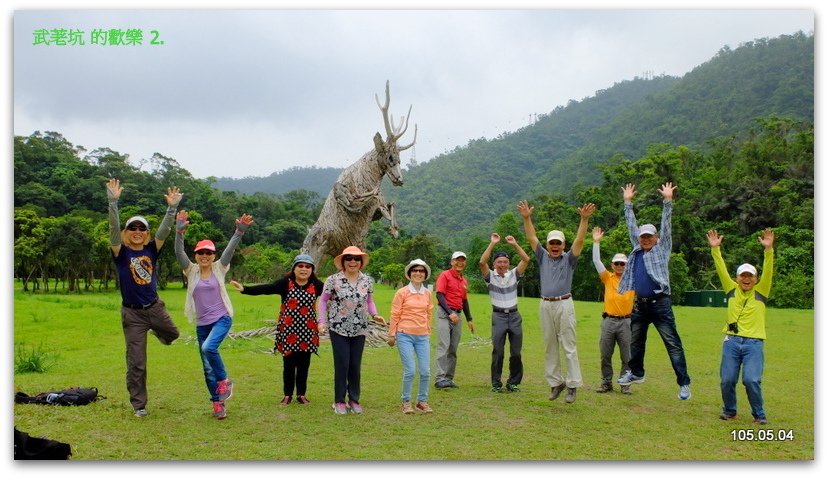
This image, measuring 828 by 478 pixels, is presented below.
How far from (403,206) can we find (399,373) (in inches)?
1289

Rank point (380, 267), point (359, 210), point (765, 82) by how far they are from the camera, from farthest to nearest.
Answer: point (765, 82) < point (380, 267) < point (359, 210)

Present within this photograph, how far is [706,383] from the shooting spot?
730 centimetres

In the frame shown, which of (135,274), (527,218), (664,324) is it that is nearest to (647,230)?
(664,324)

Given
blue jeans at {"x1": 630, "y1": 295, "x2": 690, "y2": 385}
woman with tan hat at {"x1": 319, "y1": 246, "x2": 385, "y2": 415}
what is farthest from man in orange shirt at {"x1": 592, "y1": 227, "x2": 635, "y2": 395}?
woman with tan hat at {"x1": 319, "y1": 246, "x2": 385, "y2": 415}

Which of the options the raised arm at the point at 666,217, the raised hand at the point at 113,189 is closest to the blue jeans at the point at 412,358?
the raised arm at the point at 666,217

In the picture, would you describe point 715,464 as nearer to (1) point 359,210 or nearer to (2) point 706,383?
(2) point 706,383

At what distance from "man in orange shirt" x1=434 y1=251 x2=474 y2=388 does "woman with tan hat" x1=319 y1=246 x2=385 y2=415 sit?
1252 mm

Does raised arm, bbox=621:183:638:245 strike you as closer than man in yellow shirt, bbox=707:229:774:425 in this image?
No

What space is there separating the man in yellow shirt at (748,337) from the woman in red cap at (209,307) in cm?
431

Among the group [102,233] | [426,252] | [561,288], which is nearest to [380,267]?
[426,252]

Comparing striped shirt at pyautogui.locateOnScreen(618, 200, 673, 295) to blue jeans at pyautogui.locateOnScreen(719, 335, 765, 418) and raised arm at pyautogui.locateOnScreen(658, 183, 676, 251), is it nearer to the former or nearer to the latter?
raised arm at pyautogui.locateOnScreen(658, 183, 676, 251)

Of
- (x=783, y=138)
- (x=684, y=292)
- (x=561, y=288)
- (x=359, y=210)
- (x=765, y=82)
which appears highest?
(x=765, y=82)

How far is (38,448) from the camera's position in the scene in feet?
15.3

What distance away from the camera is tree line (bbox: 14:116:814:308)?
56.7 ft
